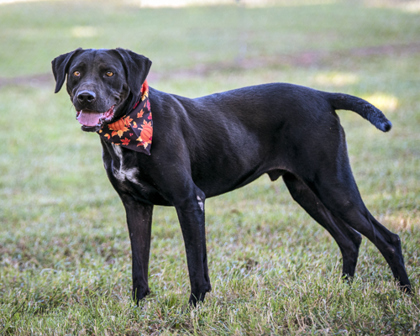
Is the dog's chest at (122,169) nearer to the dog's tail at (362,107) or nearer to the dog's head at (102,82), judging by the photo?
the dog's head at (102,82)

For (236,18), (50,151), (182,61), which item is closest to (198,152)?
(50,151)

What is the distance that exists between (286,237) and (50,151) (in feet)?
21.2

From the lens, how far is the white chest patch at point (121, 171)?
360cm

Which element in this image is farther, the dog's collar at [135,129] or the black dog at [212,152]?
the black dog at [212,152]

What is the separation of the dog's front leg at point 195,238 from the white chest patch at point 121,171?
37 cm

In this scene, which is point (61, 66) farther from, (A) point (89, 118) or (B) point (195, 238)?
(B) point (195, 238)

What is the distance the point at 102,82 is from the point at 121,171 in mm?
635

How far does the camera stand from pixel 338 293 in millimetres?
3619

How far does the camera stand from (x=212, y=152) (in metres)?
3.95

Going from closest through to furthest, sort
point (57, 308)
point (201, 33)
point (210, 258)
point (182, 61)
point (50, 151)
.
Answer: point (57, 308), point (210, 258), point (50, 151), point (182, 61), point (201, 33)

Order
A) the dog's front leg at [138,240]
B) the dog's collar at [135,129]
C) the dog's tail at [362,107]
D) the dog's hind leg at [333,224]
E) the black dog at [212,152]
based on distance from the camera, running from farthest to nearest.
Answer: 1. the dog's hind leg at [333,224]
2. the dog's front leg at [138,240]
3. the dog's tail at [362,107]
4. the black dog at [212,152]
5. the dog's collar at [135,129]

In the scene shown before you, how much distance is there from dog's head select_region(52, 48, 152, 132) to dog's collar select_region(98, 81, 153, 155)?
65 mm

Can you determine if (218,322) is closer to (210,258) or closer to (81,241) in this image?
(210,258)

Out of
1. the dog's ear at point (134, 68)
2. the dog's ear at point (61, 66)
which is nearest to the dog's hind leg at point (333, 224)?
the dog's ear at point (134, 68)
